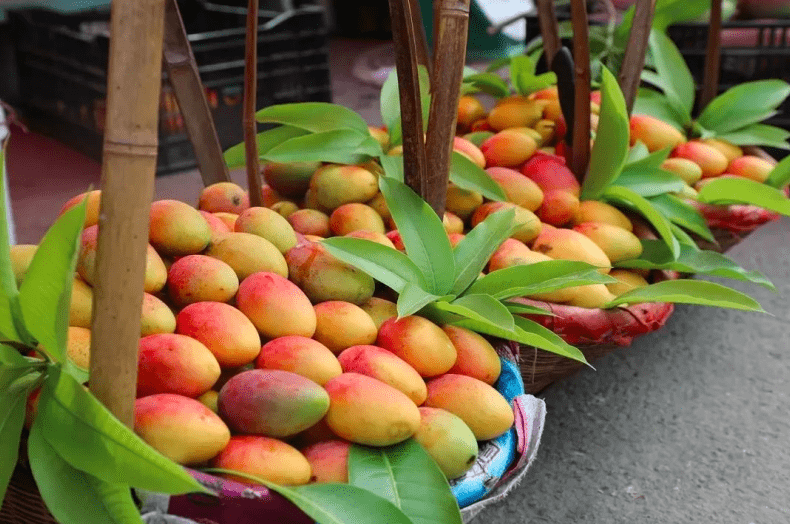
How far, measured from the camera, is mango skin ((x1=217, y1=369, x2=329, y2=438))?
2.60 feet

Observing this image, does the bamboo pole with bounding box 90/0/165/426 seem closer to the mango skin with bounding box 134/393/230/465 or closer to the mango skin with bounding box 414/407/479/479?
the mango skin with bounding box 134/393/230/465

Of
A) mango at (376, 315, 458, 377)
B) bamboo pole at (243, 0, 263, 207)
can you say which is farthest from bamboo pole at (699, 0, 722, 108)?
mango at (376, 315, 458, 377)

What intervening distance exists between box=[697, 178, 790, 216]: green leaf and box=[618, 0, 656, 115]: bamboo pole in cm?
20

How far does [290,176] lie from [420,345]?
507mm

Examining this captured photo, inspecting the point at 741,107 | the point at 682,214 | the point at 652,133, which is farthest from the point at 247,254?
the point at 741,107

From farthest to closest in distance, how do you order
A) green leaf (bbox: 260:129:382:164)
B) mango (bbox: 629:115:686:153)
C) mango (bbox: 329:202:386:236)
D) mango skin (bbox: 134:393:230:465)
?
mango (bbox: 629:115:686:153), green leaf (bbox: 260:129:382:164), mango (bbox: 329:202:386:236), mango skin (bbox: 134:393:230:465)

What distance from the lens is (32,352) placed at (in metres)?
0.84

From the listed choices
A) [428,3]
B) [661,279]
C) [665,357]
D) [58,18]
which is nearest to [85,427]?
[661,279]

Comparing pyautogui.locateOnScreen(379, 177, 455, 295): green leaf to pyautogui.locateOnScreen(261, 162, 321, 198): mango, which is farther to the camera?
pyautogui.locateOnScreen(261, 162, 321, 198): mango

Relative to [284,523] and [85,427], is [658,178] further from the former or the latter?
[85,427]

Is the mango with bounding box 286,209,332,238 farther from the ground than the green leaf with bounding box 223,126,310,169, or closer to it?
closer to it

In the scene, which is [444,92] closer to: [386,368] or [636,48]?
[386,368]

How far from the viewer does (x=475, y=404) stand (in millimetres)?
911

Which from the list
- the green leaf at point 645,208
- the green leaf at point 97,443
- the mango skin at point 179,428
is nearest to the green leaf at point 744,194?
the green leaf at point 645,208
